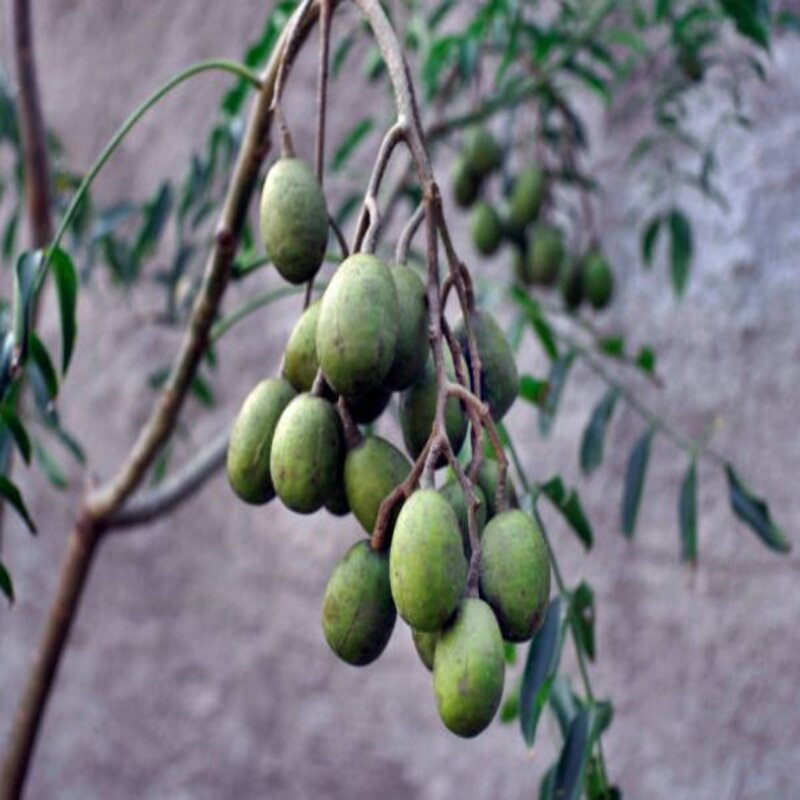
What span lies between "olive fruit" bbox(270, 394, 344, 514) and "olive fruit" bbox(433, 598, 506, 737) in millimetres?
97

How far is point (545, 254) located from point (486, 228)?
3.0 inches

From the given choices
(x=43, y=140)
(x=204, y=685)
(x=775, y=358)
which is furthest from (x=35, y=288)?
(x=204, y=685)

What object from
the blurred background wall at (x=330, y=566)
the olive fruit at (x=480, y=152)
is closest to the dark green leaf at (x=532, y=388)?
the olive fruit at (x=480, y=152)

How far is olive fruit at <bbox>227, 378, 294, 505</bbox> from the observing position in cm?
60

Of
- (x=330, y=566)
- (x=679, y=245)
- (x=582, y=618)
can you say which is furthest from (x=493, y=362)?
(x=330, y=566)

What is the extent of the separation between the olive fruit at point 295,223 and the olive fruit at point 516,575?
163 millimetres

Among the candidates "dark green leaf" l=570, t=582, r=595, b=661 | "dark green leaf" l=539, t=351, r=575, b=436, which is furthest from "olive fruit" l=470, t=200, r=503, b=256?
"dark green leaf" l=570, t=582, r=595, b=661

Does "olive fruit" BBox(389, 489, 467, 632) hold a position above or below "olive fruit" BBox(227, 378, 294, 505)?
below

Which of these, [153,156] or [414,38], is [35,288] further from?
[153,156]

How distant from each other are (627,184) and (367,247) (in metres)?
1.37

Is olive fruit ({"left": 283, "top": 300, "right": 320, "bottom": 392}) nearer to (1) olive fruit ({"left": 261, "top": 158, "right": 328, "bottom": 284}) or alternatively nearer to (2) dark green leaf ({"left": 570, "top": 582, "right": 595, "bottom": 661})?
(1) olive fruit ({"left": 261, "top": 158, "right": 328, "bottom": 284})

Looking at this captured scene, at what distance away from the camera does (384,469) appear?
1.82 ft

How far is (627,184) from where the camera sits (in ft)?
6.08

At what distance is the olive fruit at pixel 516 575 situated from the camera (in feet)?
1.69
